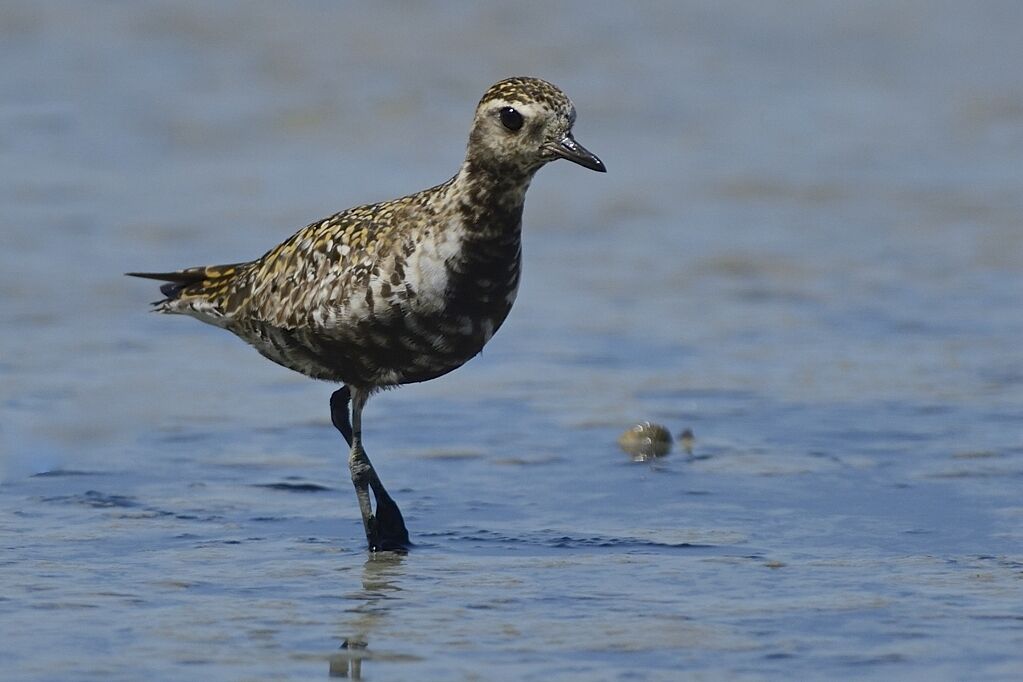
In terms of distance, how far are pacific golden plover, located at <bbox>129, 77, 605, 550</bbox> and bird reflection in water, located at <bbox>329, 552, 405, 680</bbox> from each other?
0.79 ft

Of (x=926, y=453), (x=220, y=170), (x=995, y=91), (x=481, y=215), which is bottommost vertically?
(x=926, y=453)

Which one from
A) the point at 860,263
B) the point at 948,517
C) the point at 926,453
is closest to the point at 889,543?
the point at 948,517

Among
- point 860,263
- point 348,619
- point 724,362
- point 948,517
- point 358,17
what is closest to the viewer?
point 348,619

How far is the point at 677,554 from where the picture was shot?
317 inches

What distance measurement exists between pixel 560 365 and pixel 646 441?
168 cm

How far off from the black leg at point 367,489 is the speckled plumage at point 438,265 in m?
0.29

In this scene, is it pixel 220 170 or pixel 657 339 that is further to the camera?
pixel 220 170

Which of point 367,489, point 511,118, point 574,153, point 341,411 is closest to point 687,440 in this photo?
point 341,411

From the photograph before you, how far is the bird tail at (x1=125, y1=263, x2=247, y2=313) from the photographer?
9.52m

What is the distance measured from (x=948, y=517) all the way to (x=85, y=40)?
41.1 ft

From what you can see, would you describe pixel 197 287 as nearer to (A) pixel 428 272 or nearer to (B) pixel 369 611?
(A) pixel 428 272

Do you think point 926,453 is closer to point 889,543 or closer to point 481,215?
point 889,543

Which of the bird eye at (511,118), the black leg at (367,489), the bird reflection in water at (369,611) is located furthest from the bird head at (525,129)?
the bird reflection in water at (369,611)

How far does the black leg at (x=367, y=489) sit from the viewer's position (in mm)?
8211
